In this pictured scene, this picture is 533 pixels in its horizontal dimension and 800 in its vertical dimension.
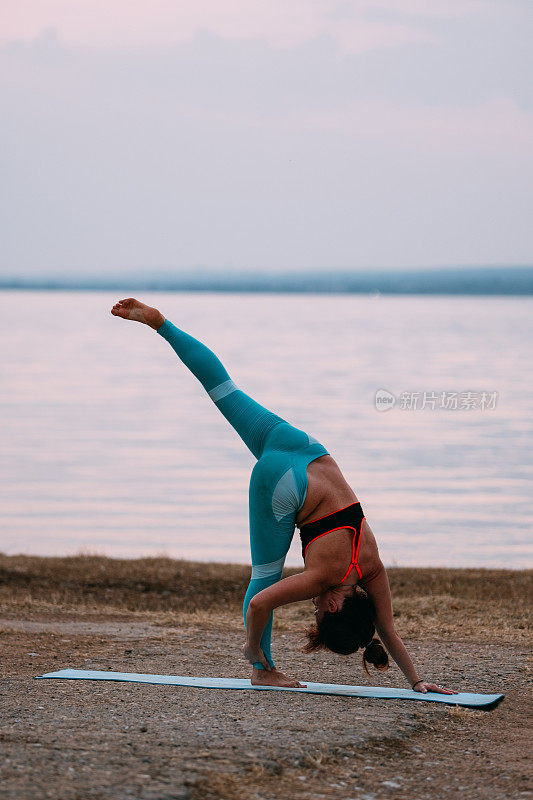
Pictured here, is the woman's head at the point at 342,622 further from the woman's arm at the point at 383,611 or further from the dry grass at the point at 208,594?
the dry grass at the point at 208,594

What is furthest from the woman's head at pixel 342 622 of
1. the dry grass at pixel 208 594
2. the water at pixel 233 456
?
the water at pixel 233 456

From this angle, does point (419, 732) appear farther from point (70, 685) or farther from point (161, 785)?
point (70, 685)

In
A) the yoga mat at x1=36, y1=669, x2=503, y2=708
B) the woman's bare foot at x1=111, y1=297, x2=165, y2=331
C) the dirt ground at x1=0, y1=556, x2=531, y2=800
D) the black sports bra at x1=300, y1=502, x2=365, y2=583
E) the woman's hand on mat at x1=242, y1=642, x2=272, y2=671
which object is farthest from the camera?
the woman's bare foot at x1=111, y1=297, x2=165, y2=331

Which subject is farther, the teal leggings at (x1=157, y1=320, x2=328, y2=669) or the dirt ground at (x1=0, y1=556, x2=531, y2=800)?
the teal leggings at (x1=157, y1=320, x2=328, y2=669)

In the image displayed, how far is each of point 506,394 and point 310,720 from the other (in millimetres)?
32652

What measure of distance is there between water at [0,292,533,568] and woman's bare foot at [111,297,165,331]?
297 inches

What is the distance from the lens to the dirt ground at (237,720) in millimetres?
4910

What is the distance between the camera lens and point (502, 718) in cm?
641

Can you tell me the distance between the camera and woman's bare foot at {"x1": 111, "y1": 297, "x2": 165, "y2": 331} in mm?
6984

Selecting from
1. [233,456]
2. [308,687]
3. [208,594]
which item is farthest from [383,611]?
[233,456]

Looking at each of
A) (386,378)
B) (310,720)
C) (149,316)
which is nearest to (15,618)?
A: (149,316)

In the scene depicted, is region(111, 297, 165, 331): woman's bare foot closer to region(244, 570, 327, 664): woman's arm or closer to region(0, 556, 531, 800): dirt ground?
region(244, 570, 327, 664): woman's arm

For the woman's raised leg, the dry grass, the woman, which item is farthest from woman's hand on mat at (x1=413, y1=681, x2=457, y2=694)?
the dry grass

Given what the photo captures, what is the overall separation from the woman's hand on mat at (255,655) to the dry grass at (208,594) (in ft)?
9.09
